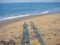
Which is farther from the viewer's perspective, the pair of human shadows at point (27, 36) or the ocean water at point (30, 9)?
the ocean water at point (30, 9)

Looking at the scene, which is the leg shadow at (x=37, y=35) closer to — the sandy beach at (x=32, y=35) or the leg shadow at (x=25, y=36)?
the sandy beach at (x=32, y=35)

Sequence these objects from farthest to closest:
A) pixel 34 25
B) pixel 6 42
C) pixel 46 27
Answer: pixel 34 25 < pixel 46 27 < pixel 6 42

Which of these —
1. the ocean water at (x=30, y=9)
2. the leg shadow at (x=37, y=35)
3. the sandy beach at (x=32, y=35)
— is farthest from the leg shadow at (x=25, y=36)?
the ocean water at (x=30, y=9)

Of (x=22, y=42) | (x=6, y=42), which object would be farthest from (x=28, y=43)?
(x=6, y=42)

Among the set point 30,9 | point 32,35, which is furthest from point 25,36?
point 30,9

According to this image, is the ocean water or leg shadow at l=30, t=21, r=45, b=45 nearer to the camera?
leg shadow at l=30, t=21, r=45, b=45

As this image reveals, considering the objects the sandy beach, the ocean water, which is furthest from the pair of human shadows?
the ocean water

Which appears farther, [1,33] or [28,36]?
[1,33]

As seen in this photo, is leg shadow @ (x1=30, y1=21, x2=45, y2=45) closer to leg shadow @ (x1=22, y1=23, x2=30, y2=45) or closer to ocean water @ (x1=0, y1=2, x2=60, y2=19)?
leg shadow @ (x1=22, y1=23, x2=30, y2=45)

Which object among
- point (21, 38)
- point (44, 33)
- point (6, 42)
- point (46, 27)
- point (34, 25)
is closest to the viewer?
point (6, 42)

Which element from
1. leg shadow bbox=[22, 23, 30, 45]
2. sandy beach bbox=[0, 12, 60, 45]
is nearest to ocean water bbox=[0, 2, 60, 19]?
sandy beach bbox=[0, 12, 60, 45]

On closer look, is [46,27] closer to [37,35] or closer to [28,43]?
[37,35]
